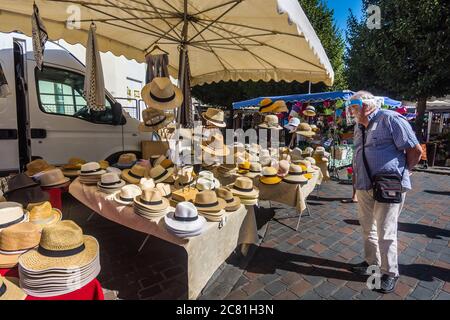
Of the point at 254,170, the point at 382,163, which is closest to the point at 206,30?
the point at 254,170

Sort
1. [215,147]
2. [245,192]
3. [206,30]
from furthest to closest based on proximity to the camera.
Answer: [206,30] < [215,147] < [245,192]

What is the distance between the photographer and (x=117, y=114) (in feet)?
18.5

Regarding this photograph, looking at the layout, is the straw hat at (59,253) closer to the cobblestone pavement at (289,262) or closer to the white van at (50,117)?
the cobblestone pavement at (289,262)

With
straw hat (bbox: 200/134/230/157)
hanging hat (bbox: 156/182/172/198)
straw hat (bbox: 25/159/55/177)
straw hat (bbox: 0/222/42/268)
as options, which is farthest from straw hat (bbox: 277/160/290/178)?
straw hat (bbox: 25/159/55/177)

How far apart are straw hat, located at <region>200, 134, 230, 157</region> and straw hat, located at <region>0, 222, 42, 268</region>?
250cm

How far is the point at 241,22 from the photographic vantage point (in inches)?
162

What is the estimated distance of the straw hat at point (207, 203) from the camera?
256cm

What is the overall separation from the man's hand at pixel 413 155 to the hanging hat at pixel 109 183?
9.85 feet

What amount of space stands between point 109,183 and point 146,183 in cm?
43

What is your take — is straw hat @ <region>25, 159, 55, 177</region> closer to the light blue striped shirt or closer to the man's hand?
the light blue striped shirt

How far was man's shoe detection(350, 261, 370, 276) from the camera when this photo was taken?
10.4ft

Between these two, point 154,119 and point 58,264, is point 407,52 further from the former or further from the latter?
point 58,264
